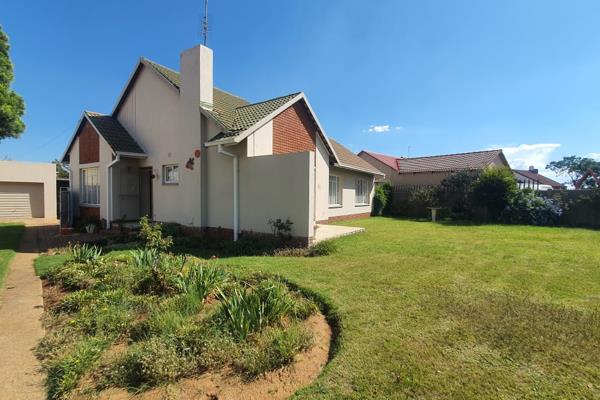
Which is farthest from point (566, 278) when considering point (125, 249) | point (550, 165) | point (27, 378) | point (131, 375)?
point (550, 165)

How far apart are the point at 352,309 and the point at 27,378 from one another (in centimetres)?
404

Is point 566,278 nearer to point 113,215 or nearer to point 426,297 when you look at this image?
point 426,297

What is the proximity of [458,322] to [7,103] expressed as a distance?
2209 cm

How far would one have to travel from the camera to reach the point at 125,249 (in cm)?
1059

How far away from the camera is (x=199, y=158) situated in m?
11.7

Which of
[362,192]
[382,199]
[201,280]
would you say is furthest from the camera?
[382,199]

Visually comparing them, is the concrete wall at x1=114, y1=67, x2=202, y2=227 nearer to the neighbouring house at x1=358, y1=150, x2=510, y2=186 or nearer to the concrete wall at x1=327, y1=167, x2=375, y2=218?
the concrete wall at x1=327, y1=167, x2=375, y2=218

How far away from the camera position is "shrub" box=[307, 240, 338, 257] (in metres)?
9.04

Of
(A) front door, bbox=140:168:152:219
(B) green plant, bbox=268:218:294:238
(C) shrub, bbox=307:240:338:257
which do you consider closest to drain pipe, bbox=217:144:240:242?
(B) green plant, bbox=268:218:294:238

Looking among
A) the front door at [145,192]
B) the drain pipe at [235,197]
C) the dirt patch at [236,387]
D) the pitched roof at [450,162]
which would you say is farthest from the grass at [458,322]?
the pitched roof at [450,162]

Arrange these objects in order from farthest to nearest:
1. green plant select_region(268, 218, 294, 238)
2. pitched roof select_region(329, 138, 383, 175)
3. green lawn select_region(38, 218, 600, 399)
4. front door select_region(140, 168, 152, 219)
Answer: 1. pitched roof select_region(329, 138, 383, 175)
2. front door select_region(140, 168, 152, 219)
3. green plant select_region(268, 218, 294, 238)
4. green lawn select_region(38, 218, 600, 399)

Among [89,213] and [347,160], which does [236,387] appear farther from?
[347,160]

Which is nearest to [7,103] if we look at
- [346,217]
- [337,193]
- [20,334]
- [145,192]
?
[145,192]

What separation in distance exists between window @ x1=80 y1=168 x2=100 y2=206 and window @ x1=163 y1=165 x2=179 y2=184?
16.5ft
